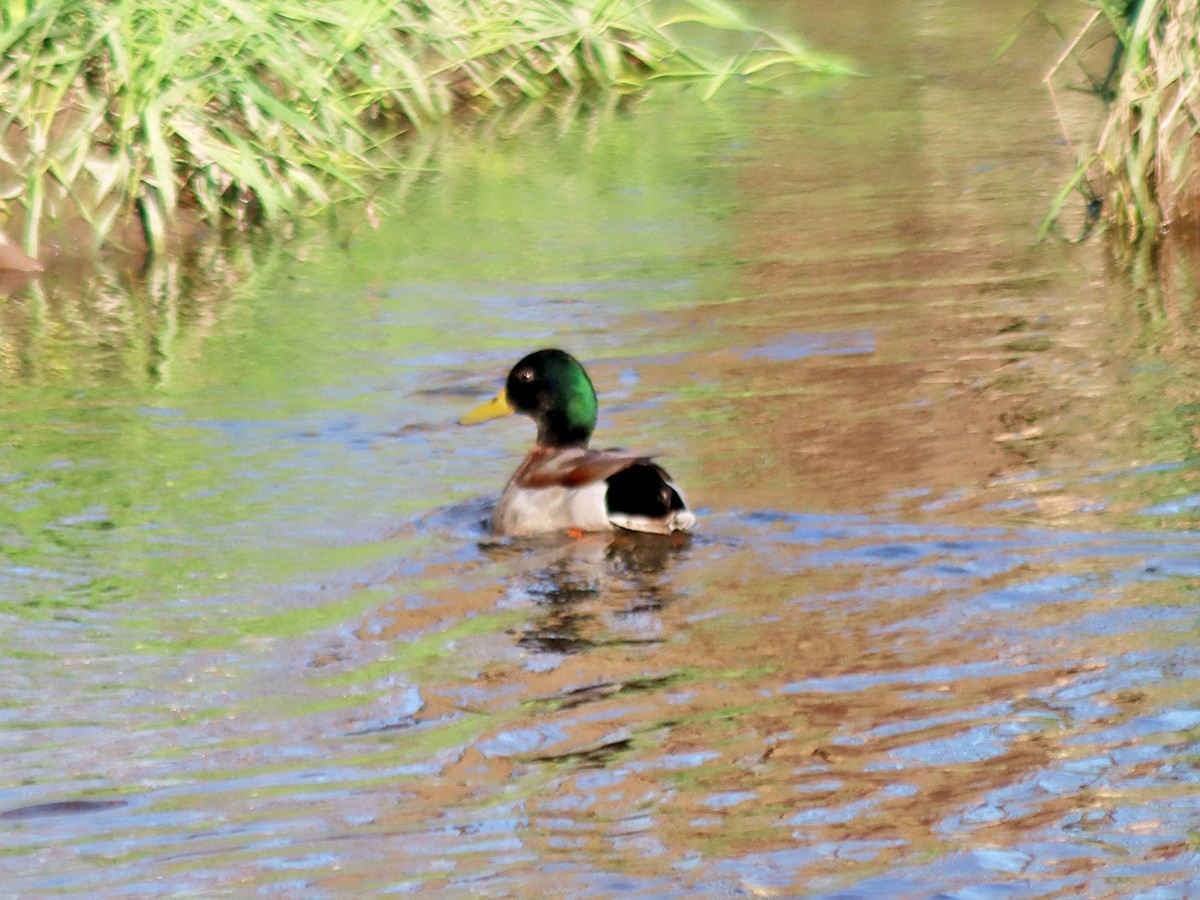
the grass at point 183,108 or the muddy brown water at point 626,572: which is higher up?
the grass at point 183,108

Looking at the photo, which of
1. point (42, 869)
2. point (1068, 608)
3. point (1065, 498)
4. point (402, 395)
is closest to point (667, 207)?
point (402, 395)

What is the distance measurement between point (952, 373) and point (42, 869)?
14.9 feet

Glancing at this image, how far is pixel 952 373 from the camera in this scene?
775cm

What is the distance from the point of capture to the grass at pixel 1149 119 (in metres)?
8.80

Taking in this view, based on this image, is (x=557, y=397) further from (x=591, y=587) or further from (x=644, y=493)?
(x=591, y=587)

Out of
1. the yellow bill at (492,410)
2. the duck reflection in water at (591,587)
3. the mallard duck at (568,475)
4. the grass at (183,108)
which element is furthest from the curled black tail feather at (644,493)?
the grass at (183,108)

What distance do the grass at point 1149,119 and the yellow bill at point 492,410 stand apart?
280 cm

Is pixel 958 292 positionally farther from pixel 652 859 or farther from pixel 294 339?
pixel 652 859

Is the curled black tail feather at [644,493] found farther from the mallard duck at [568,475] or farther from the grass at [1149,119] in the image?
the grass at [1149,119]

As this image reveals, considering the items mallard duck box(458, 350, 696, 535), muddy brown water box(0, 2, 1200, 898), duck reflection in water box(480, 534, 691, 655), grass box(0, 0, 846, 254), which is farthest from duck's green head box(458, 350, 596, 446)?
grass box(0, 0, 846, 254)

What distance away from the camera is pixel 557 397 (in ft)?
22.7

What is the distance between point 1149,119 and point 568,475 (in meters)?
3.87

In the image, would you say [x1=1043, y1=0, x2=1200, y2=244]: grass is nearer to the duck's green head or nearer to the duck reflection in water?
the duck's green head

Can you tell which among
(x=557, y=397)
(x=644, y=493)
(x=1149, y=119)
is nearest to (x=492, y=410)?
(x=557, y=397)
